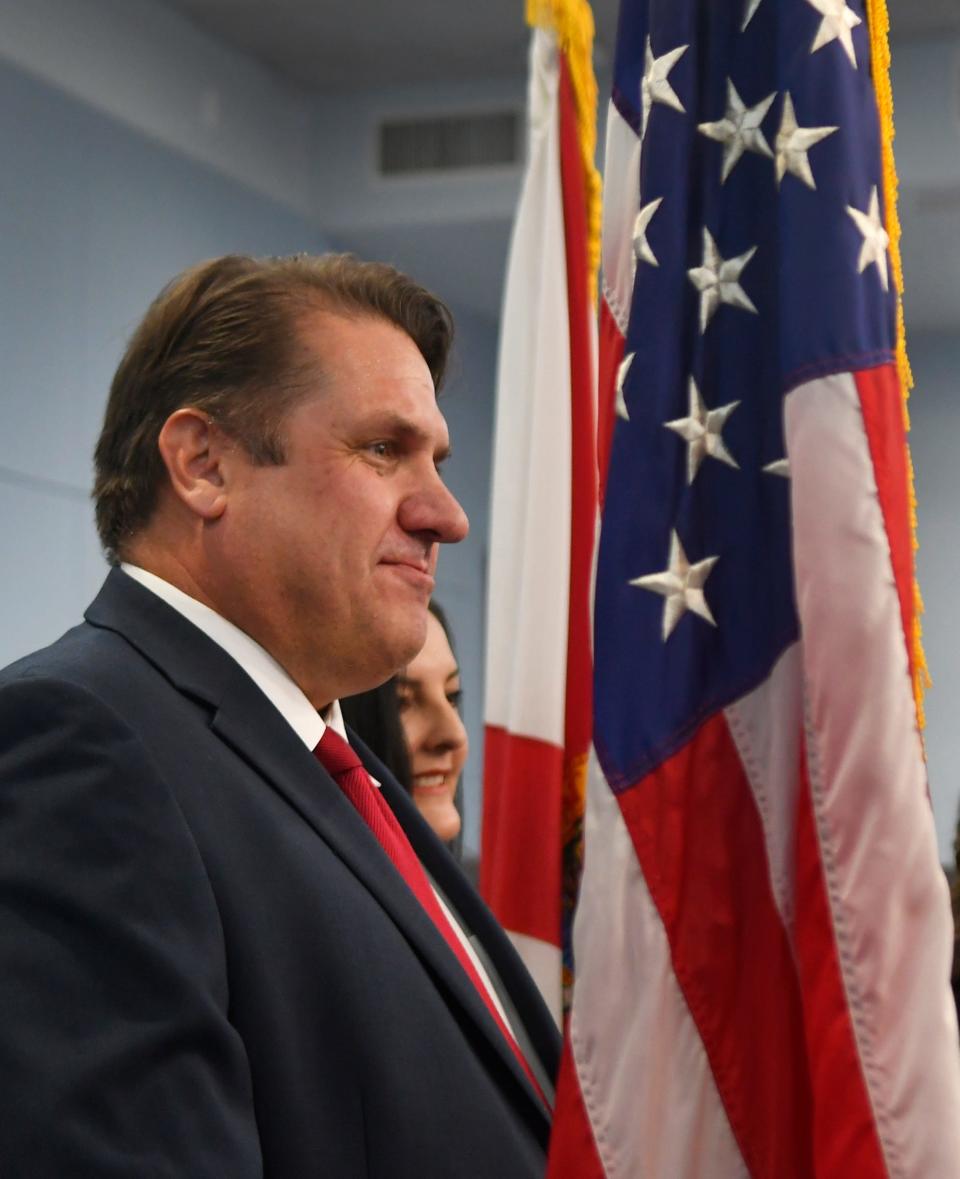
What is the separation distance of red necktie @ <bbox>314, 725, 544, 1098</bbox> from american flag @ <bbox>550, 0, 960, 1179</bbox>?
0.21 metres

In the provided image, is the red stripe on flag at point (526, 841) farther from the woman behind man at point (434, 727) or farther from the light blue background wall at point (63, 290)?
the light blue background wall at point (63, 290)

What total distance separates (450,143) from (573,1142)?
4.72 meters

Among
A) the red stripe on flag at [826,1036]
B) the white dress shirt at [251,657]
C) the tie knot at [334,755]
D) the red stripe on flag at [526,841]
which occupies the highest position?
the white dress shirt at [251,657]

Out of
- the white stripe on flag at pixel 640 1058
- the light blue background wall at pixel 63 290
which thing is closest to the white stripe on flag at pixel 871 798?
the white stripe on flag at pixel 640 1058

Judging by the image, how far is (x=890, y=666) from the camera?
127 cm

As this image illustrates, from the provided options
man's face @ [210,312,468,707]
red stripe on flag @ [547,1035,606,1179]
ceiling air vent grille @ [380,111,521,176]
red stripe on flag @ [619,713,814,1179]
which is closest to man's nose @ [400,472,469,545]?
man's face @ [210,312,468,707]

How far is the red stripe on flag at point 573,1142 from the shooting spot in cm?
131

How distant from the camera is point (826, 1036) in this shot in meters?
1.24

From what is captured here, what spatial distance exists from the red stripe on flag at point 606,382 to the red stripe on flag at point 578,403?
1.35 metres

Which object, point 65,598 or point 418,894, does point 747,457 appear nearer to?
point 418,894

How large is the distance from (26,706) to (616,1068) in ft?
1.67

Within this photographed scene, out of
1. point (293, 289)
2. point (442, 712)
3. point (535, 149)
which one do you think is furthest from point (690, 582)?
point (535, 149)

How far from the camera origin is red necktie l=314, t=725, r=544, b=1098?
1542 millimetres

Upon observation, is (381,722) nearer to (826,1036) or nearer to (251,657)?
(251,657)
